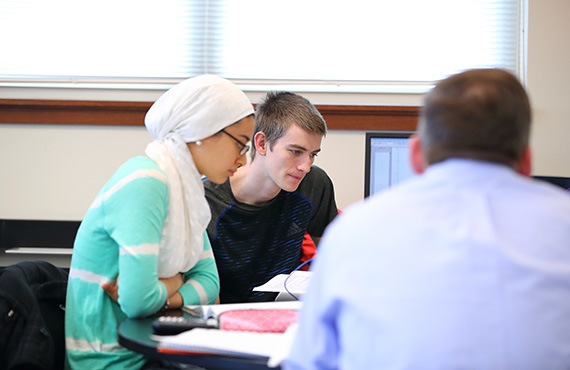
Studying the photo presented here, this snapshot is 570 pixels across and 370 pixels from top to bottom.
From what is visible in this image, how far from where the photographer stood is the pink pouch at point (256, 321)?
1.07m

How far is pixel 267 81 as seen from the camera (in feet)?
9.20

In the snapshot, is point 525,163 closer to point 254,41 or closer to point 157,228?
point 157,228

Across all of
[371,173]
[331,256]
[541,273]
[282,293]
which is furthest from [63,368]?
[371,173]

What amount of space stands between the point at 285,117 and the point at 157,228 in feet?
2.99

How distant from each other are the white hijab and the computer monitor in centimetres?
100

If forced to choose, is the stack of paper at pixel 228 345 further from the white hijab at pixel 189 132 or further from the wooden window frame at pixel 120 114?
the wooden window frame at pixel 120 114

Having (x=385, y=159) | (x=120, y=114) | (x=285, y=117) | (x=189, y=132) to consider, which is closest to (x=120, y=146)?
(x=120, y=114)

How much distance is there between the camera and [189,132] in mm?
1397

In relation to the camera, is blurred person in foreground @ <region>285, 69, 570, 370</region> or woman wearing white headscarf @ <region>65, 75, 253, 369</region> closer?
blurred person in foreground @ <region>285, 69, 570, 370</region>

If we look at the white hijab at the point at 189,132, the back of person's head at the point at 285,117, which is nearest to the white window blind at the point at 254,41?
the back of person's head at the point at 285,117

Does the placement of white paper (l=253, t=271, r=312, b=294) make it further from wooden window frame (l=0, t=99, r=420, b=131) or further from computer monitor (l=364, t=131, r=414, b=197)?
wooden window frame (l=0, t=99, r=420, b=131)

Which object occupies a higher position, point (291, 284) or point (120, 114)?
point (120, 114)

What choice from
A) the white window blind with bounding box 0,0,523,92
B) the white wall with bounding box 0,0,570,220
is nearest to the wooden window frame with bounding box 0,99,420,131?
the white wall with bounding box 0,0,570,220

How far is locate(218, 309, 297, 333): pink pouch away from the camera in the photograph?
107 cm
